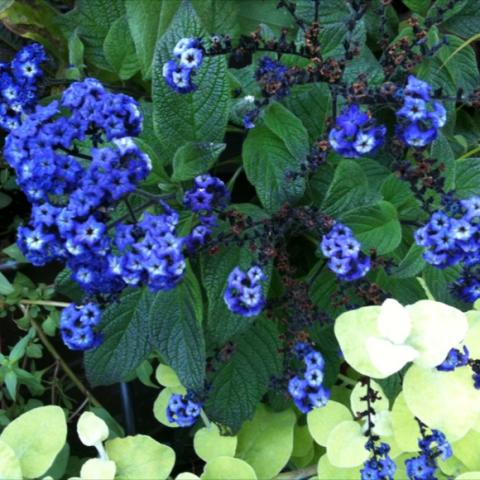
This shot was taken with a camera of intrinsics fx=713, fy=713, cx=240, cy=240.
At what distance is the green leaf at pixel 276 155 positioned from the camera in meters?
0.85

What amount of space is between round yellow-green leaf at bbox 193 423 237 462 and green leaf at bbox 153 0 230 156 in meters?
0.39

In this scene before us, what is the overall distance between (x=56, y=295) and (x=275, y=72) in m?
0.54

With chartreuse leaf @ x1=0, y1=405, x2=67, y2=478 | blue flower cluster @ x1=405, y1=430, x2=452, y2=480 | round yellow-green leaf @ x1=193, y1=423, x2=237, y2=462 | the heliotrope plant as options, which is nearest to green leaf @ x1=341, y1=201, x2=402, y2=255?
the heliotrope plant

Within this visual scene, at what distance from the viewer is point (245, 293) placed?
2.41 ft

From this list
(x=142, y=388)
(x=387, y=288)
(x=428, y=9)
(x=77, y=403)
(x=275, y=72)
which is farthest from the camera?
(x=142, y=388)

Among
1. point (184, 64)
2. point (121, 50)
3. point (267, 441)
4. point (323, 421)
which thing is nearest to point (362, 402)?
point (323, 421)

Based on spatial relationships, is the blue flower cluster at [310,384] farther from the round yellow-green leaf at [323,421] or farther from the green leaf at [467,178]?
the green leaf at [467,178]

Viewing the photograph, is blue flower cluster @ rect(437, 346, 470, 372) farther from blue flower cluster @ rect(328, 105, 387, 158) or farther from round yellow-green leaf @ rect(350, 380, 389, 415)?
blue flower cluster @ rect(328, 105, 387, 158)

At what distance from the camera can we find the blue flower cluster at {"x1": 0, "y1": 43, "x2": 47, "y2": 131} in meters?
0.82

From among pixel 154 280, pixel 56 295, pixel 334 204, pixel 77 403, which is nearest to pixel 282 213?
pixel 334 204

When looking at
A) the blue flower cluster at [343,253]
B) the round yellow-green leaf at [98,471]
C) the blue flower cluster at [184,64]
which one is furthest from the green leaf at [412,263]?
the round yellow-green leaf at [98,471]

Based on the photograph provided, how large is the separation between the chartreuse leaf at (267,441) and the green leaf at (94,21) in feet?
1.88

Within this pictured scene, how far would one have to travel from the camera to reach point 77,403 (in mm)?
1223

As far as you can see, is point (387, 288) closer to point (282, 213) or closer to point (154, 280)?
point (282, 213)
